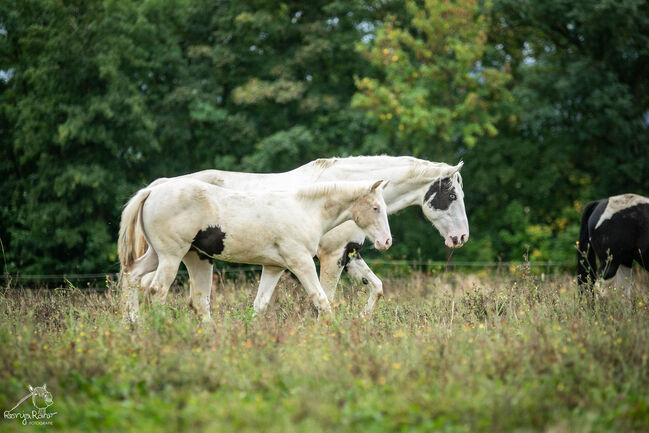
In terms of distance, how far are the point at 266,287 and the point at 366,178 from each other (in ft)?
7.12

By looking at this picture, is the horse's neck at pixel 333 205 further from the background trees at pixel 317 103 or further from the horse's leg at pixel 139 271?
the background trees at pixel 317 103

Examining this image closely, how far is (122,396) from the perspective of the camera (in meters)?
4.83

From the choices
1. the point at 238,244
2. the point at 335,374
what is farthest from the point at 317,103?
the point at 335,374

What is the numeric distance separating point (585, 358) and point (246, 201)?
12.7ft

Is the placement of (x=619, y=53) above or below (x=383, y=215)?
below

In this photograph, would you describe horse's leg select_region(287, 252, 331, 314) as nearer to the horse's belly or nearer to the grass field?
the horse's belly

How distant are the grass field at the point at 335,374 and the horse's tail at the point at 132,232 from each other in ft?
3.17

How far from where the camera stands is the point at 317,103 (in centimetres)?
2006

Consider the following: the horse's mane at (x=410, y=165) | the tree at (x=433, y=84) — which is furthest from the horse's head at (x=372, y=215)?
the tree at (x=433, y=84)

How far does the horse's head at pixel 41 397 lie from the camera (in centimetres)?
463

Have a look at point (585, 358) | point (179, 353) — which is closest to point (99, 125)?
point (179, 353)

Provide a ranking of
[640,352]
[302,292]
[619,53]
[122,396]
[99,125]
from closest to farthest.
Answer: [122,396], [640,352], [302,292], [99,125], [619,53]

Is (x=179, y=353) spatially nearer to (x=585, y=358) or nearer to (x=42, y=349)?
Answer: (x=42, y=349)

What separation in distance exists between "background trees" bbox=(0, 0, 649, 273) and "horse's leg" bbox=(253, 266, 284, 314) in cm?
1054
